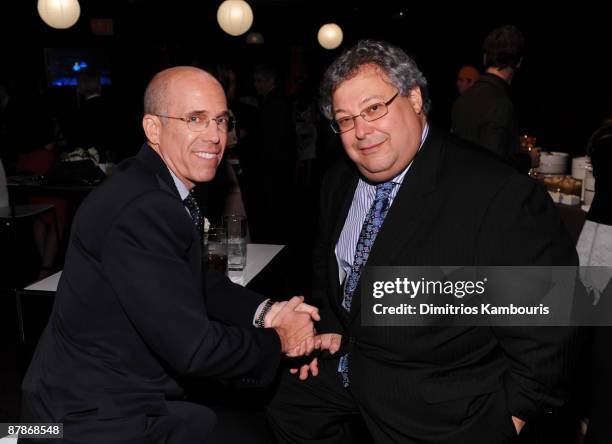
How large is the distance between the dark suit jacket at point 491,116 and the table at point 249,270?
58.3 inches

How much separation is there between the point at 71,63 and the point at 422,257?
1248 centimetres

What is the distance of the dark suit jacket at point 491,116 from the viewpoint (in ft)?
11.6

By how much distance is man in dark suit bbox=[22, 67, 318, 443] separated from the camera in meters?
1.38

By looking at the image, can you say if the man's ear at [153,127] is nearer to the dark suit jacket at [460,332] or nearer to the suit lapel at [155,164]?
the suit lapel at [155,164]

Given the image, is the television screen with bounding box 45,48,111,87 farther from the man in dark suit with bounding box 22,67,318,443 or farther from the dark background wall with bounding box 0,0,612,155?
the man in dark suit with bounding box 22,67,318,443

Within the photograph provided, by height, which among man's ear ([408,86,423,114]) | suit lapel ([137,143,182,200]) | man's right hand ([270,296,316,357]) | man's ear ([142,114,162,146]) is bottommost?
man's right hand ([270,296,316,357])

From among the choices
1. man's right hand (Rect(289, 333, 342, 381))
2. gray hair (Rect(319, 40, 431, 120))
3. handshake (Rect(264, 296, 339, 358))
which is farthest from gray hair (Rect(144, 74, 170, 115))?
man's right hand (Rect(289, 333, 342, 381))

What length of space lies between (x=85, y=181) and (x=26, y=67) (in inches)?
330

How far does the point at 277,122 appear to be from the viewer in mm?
5152

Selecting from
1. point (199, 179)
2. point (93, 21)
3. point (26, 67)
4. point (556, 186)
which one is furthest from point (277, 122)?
point (26, 67)

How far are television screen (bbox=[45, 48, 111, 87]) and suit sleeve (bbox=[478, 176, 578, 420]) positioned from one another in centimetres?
1192

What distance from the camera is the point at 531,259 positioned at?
1.58 metres

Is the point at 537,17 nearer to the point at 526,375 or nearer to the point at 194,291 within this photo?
the point at 526,375

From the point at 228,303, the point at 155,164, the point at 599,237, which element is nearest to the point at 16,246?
the point at 228,303
